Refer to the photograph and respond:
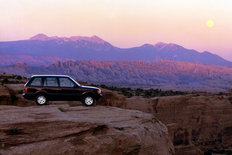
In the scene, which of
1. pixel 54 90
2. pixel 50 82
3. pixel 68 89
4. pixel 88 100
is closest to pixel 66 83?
pixel 68 89

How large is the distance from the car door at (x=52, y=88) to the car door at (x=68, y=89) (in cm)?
21

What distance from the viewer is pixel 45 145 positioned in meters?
8.75

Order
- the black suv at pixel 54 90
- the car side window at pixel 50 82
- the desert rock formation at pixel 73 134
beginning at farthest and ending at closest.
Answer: the car side window at pixel 50 82 → the black suv at pixel 54 90 → the desert rock formation at pixel 73 134

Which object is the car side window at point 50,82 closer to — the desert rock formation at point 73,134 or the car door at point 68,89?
the car door at point 68,89

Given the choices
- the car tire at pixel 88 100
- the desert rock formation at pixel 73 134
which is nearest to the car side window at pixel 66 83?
the car tire at pixel 88 100

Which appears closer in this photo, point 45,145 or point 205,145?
point 45,145

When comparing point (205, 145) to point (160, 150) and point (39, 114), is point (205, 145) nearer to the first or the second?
point (160, 150)

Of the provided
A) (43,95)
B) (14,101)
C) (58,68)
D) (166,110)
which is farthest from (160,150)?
(58,68)

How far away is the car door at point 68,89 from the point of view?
14258 millimetres

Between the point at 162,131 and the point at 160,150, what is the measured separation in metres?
1.55

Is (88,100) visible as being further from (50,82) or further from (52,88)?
(50,82)

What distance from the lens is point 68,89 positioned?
14.3 meters

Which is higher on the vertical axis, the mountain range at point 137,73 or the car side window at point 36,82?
the car side window at point 36,82

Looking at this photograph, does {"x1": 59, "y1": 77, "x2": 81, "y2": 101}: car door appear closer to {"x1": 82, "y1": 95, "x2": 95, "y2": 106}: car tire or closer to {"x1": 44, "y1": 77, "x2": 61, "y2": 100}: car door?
{"x1": 44, "y1": 77, "x2": 61, "y2": 100}: car door
